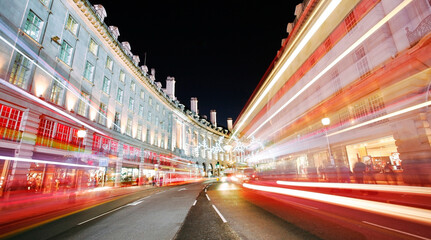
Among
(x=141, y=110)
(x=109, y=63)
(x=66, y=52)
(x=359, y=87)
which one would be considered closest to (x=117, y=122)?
(x=141, y=110)

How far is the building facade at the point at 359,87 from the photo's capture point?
1045 cm

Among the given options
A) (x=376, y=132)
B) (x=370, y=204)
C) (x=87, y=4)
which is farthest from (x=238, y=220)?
(x=87, y=4)

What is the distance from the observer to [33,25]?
1565 cm

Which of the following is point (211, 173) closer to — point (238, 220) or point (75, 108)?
point (75, 108)

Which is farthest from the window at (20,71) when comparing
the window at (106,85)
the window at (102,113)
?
the window at (106,85)

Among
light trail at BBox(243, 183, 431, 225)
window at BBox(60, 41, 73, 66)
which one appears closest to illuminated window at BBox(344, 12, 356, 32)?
light trail at BBox(243, 183, 431, 225)

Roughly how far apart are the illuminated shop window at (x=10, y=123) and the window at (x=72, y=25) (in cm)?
1029

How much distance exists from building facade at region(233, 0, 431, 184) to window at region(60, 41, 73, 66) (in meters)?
19.7

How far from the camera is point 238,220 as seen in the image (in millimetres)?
6980

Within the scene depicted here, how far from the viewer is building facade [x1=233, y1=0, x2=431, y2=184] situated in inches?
411

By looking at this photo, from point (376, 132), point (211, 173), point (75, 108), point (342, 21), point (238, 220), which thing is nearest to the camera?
point (238, 220)

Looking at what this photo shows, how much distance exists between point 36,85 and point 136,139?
55.9 ft

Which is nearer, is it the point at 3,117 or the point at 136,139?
the point at 3,117

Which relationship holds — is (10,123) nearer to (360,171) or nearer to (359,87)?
(360,171)
